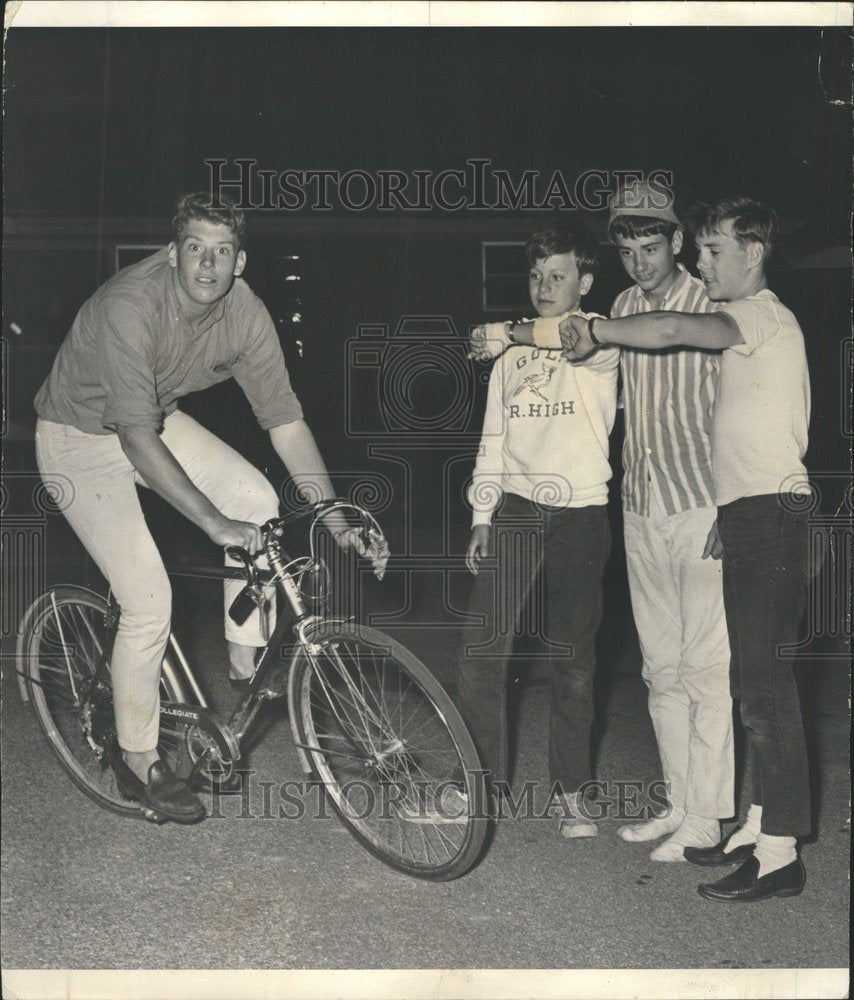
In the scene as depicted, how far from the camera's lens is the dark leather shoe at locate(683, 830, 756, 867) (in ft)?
13.8

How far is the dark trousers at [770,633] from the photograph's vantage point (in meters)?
4.00

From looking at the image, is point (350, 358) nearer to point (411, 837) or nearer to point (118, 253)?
point (118, 253)

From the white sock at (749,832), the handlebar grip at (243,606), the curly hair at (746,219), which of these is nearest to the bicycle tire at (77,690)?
the handlebar grip at (243,606)

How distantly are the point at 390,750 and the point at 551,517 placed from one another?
860 mm

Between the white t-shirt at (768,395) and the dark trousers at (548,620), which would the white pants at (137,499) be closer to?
the dark trousers at (548,620)

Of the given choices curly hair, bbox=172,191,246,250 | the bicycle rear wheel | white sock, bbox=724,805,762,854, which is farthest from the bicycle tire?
white sock, bbox=724,805,762,854

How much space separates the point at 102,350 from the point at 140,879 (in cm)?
161

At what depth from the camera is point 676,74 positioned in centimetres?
406

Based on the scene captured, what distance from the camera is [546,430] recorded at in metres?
4.18

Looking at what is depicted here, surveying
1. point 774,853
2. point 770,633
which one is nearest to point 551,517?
point 770,633

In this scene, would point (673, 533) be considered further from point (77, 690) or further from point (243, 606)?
point (77, 690)

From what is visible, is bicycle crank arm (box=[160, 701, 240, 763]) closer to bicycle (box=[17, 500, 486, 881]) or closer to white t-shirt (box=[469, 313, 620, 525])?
bicycle (box=[17, 500, 486, 881])

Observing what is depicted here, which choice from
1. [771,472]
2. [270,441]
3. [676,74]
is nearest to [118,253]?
[270,441]

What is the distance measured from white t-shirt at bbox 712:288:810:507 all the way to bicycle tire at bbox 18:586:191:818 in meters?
1.90
